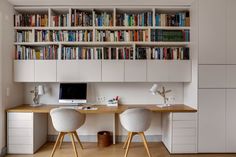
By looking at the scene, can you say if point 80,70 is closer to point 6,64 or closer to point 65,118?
point 65,118

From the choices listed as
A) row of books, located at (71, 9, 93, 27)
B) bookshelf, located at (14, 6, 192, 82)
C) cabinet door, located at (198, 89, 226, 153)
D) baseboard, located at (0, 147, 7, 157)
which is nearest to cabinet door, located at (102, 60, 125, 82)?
bookshelf, located at (14, 6, 192, 82)

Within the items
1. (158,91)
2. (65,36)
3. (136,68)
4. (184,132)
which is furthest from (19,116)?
(184,132)

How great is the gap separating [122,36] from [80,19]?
87 centimetres

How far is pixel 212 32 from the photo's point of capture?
3.04 m

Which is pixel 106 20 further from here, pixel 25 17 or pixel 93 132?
pixel 93 132

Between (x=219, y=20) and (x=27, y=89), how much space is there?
3.89 metres

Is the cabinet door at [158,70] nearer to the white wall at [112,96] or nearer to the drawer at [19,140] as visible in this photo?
the white wall at [112,96]

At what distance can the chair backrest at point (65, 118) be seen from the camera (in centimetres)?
267

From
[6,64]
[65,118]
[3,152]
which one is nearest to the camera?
[65,118]

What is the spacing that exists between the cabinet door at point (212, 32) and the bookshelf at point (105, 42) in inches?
13.1

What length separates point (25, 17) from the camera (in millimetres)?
3408

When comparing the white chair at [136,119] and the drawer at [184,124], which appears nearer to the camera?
the white chair at [136,119]

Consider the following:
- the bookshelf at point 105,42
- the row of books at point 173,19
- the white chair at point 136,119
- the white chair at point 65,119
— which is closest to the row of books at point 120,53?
the bookshelf at point 105,42

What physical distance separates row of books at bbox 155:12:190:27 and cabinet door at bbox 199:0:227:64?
36 cm
